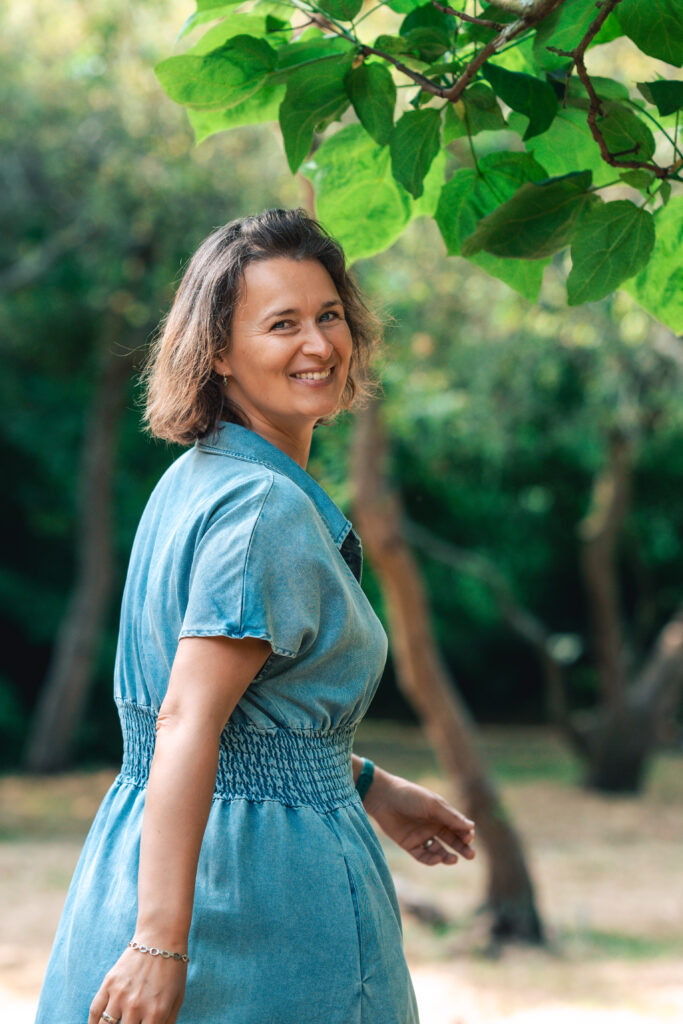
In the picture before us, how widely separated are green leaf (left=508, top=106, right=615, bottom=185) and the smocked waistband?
0.67m

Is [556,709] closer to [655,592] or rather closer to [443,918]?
[443,918]

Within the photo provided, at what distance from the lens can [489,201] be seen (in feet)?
3.98

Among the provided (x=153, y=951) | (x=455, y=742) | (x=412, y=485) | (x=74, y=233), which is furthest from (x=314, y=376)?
(x=412, y=485)

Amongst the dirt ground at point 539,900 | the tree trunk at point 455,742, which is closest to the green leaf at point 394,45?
the tree trunk at point 455,742

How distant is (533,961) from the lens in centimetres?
544

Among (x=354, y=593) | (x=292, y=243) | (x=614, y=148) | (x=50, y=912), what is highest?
(x=614, y=148)

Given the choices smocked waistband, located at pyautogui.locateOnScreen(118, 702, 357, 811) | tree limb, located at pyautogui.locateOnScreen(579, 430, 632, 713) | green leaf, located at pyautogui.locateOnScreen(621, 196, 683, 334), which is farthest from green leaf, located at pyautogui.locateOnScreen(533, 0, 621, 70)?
tree limb, located at pyautogui.locateOnScreen(579, 430, 632, 713)

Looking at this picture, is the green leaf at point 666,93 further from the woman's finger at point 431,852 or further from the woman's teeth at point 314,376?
the woman's finger at point 431,852

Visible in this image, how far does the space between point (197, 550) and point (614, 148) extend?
579mm

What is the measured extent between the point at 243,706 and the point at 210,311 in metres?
0.43

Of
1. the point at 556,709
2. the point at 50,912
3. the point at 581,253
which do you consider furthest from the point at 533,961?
the point at 581,253

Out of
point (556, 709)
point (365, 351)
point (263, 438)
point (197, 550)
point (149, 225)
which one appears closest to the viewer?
point (197, 550)

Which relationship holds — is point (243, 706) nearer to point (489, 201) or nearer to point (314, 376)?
point (314, 376)

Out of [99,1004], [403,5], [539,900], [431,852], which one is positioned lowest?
[539,900]
